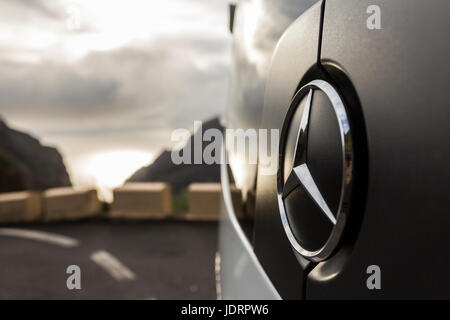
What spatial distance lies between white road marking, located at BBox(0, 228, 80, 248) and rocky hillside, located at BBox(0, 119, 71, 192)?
9038 mm

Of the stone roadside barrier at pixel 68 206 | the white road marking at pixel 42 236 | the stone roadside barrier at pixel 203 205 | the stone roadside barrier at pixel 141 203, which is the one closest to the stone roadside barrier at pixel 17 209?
the stone roadside barrier at pixel 68 206

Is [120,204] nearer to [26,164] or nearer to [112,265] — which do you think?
[112,265]

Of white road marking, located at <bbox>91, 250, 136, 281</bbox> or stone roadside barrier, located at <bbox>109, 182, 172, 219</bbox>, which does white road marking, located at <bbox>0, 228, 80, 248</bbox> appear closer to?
white road marking, located at <bbox>91, 250, 136, 281</bbox>

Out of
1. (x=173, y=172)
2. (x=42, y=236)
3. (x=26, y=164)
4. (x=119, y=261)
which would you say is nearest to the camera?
(x=119, y=261)

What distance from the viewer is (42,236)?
7367mm

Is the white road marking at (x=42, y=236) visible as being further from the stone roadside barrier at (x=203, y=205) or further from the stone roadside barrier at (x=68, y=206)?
the stone roadside barrier at (x=203, y=205)

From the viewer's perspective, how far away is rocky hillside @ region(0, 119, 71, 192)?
53.3 ft

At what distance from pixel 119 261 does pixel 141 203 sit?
9.13ft

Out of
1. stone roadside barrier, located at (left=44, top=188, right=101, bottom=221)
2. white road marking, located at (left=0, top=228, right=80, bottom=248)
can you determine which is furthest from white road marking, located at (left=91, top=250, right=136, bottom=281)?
stone roadside barrier, located at (left=44, top=188, right=101, bottom=221)

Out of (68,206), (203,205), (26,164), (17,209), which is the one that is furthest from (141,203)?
(26,164)

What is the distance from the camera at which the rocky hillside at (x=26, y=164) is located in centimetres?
1625

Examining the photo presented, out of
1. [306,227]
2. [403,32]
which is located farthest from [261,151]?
[403,32]
